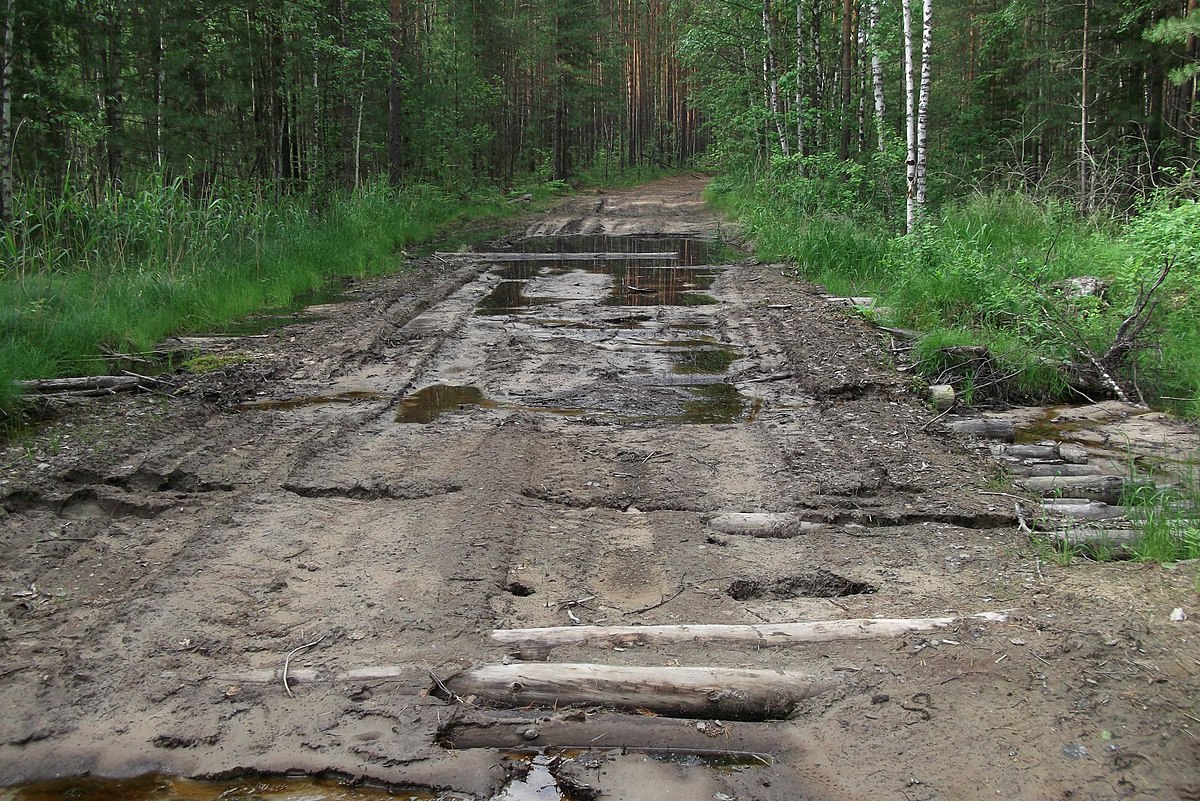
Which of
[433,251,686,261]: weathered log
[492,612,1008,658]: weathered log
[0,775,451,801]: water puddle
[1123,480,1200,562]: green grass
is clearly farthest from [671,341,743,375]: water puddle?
[433,251,686,261]: weathered log

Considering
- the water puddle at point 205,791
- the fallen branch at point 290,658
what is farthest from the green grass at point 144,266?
the water puddle at point 205,791

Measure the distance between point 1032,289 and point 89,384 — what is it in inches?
302

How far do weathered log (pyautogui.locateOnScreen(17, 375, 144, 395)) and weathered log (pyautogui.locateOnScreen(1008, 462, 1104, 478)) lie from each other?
658 centimetres

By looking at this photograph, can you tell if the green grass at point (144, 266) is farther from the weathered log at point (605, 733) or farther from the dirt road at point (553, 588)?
the weathered log at point (605, 733)

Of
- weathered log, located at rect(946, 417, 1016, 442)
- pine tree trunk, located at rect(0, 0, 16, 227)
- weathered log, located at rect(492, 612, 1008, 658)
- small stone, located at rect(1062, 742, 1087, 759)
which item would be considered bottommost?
small stone, located at rect(1062, 742, 1087, 759)

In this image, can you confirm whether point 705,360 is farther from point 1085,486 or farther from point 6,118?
point 6,118

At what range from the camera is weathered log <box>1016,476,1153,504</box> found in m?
5.07

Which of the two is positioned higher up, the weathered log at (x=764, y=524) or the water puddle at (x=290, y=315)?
the water puddle at (x=290, y=315)

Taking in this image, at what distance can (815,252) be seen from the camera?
1291 centimetres

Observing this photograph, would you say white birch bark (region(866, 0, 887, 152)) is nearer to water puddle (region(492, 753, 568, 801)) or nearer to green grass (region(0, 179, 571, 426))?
green grass (region(0, 179, 571, 426))

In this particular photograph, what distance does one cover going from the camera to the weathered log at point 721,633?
140 inches

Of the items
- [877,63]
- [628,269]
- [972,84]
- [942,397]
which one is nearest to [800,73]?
[877,63]

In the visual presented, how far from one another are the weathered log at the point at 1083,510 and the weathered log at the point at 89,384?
6.63 meters

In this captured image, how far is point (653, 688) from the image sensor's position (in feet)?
10.7
